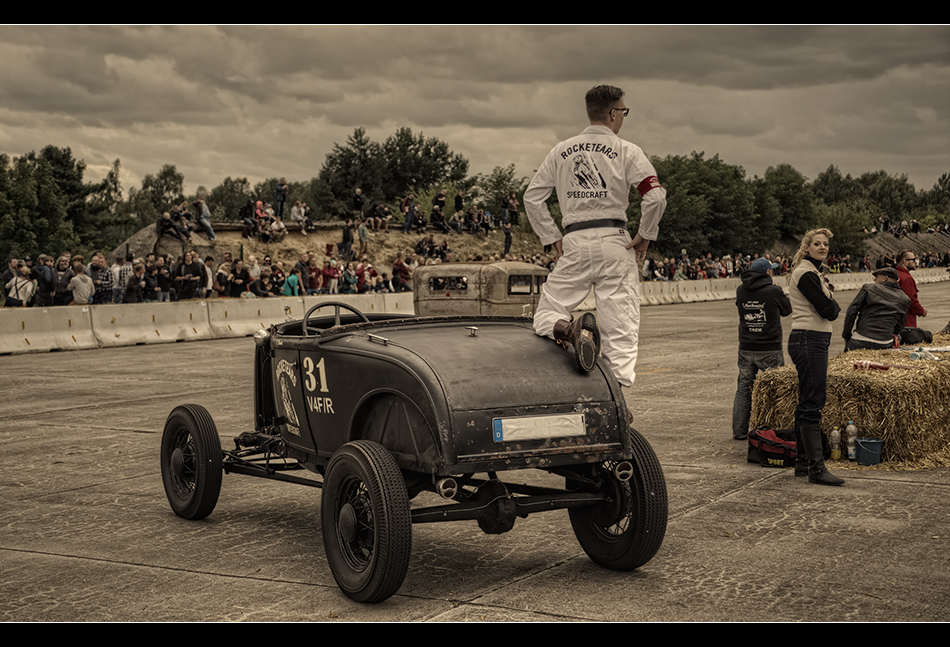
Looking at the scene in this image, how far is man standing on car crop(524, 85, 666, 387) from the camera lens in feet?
18.1

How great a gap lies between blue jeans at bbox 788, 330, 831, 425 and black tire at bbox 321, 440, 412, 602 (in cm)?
398

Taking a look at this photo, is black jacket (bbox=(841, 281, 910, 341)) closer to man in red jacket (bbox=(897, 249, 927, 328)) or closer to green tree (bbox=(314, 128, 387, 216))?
man in red jacket (bbox=(897, 249, 927, 328))

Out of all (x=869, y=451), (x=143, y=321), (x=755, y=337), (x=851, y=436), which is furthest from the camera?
(x=143, y=321)

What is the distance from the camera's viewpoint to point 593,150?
566 cm

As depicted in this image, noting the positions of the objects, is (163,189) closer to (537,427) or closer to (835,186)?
(835,186)

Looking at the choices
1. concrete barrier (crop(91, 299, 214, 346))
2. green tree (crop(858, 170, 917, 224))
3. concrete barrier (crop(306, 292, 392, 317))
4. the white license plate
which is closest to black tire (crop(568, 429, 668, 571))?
the white license plate

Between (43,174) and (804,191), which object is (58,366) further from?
(804,191)

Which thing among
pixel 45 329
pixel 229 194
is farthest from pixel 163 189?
pixel 45 329

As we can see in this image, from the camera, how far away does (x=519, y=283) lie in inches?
1113

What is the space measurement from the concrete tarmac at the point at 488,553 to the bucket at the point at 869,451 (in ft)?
0.85

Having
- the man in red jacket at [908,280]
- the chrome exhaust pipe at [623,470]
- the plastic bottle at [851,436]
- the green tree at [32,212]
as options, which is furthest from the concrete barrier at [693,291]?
the chrome exhaust pipe at [623,470]

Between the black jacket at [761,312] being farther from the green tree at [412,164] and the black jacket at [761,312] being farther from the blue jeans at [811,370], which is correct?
→ the green tree at [412,164]

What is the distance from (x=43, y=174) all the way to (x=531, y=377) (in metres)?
63.0

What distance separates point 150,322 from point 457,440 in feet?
63.8
